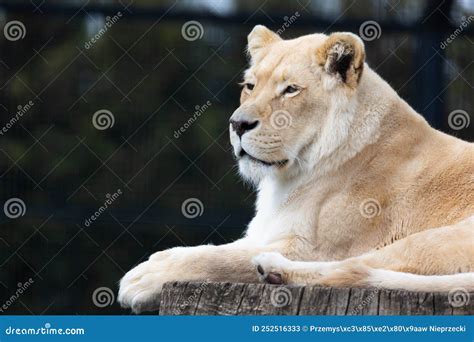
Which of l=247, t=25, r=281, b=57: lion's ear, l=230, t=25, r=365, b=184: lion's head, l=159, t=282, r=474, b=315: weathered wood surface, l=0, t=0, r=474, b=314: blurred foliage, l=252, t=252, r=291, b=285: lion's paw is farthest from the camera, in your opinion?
l=0, t=0, r=474, b=314: blurred foliage

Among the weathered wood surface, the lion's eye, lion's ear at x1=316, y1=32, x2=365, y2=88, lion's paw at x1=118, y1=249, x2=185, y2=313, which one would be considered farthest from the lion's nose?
the weathered wood surface

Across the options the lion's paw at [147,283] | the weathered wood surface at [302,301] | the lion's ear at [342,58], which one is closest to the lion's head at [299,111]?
the lion's ear at [342,58]

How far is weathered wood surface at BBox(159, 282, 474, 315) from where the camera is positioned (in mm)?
2852

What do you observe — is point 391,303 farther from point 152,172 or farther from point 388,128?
point 152,172

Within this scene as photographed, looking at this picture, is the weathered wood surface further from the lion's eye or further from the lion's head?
the lion's eye

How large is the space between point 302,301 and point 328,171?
3.21 feet

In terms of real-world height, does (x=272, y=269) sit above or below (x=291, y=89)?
below

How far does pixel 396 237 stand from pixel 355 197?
0.18 metres

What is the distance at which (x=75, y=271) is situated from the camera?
5883 millimetres

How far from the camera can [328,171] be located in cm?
384

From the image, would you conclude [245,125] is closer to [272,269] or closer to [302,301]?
[272,269]

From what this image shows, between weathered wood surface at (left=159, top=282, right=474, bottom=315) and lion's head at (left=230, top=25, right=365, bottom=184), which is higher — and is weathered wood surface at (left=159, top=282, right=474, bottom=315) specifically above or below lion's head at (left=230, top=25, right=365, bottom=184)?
below

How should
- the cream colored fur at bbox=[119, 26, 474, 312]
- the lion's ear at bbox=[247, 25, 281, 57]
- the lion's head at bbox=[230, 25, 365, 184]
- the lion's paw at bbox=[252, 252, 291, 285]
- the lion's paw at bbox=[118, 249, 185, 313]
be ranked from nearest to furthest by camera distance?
the lion's paw at bbox=[252, 252, 291, 285] < the lion's paw at bbox=[118, 249, 185, 313] < the cream colored fur at bbox=[119, 26, 474, 312] < the lion's head at bbox=[230, 25, 365, 184] < the lion's ear at bbox=[247, 25, 281, 57]

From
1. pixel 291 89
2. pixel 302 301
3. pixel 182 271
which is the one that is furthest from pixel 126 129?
pixel 302 301
